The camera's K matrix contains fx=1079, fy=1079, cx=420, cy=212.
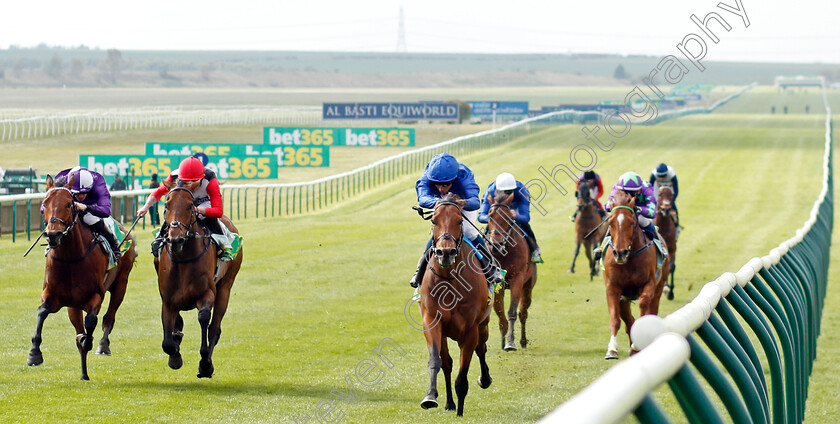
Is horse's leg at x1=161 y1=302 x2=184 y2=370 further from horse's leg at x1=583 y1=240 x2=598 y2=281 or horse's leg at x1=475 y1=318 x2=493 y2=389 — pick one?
horse's leg at x1=583 y1=240 x2=598 y2=281

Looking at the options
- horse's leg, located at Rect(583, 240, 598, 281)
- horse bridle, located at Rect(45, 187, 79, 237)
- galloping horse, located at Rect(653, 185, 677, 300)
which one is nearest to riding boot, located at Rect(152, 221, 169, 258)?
horse bridle, located at Rect(45, 187, 79, 237)

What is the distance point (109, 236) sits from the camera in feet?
31.3

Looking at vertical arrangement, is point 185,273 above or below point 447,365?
above

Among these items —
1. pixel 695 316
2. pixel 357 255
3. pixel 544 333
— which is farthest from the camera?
pixel 357 255

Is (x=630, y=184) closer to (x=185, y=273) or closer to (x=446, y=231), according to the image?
(x=446, y=231)

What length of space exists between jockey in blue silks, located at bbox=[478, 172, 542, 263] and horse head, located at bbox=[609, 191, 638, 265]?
922 mm

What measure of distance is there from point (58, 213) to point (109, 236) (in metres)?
0.94

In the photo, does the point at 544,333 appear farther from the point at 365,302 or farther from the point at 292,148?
the point at 292,148

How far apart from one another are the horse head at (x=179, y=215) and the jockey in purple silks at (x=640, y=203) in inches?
159

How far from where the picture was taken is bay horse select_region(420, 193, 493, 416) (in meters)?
7.32

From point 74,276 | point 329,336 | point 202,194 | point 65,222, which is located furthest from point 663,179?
point 65,222

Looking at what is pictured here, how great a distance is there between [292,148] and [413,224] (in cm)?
1577

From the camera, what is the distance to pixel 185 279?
8750 mm

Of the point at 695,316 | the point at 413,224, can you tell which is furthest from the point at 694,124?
the point at 695,316
